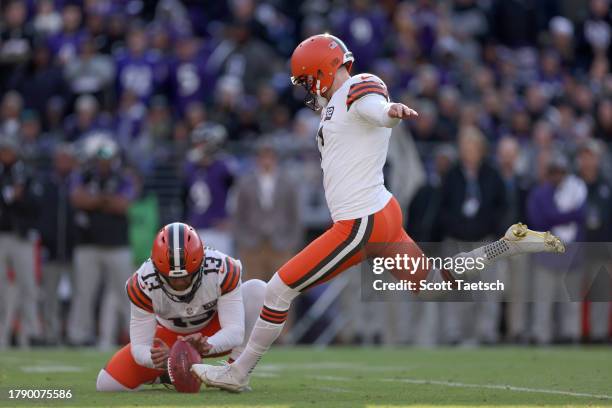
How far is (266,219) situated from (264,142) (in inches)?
31.7

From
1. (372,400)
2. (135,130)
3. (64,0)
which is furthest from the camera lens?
(64,0)

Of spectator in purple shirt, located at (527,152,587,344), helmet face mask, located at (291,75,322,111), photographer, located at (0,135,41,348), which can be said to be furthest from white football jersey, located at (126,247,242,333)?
spectator in purple shirt, located at (527,152,587,344)

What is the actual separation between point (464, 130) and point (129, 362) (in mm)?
7088

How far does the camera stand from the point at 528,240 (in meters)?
7.17

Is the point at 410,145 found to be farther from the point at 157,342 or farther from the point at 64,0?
the point at 157,342

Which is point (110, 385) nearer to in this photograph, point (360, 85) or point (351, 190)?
point (351, 190)

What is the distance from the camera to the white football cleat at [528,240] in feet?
23.4

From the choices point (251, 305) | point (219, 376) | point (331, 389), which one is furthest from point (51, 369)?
point (219, 376)

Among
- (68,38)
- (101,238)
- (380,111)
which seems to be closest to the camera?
(380,111)

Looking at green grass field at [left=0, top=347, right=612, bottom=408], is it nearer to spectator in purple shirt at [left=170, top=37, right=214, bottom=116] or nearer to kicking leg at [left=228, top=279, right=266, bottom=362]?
kicking leg at [left=228, top=279, right=266, bottom=362]

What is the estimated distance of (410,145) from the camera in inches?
551

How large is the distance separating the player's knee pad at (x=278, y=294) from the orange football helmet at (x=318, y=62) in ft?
3.78

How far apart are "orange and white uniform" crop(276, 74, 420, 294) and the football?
0.47 meters

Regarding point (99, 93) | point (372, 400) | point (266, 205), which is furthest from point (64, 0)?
point (372, 400)
